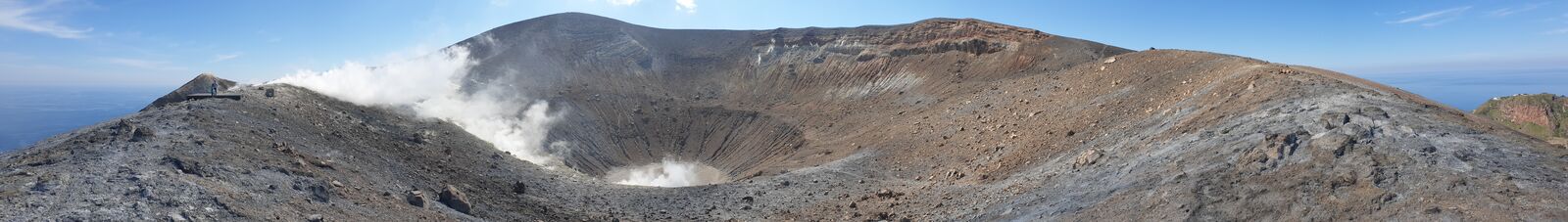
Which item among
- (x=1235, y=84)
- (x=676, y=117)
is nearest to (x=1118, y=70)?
(x=1235, y=84)

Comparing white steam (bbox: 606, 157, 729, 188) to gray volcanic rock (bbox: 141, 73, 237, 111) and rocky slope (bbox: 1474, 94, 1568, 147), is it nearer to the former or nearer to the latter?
gray volcanic rock (bbox: 141, 73, 237, 111)

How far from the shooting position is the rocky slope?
1345 cm

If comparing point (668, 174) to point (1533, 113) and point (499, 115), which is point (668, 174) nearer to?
point (499, 115)

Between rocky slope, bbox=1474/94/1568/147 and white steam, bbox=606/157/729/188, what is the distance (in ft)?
78.3

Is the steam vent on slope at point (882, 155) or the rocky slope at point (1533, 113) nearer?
the steam vent on slope at point (882, 155)

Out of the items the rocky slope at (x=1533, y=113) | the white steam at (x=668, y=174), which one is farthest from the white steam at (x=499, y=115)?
the rocky slope at (x=1533, y=113)

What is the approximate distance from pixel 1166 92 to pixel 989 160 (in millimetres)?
6492

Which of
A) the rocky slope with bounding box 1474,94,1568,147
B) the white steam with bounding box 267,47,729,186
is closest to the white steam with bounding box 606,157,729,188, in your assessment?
the white steam with bounding box 267,47,729,186

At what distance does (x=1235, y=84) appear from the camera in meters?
20.2

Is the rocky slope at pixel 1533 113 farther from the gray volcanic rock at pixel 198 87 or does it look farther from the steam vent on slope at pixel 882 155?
the gray volcanic rock at pixel 198 87

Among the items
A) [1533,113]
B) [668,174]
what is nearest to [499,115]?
[668,174]

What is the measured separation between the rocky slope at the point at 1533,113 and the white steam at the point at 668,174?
23864 millimetres

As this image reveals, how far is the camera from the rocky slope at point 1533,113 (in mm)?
13445

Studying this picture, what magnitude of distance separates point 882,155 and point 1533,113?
53.8ft
